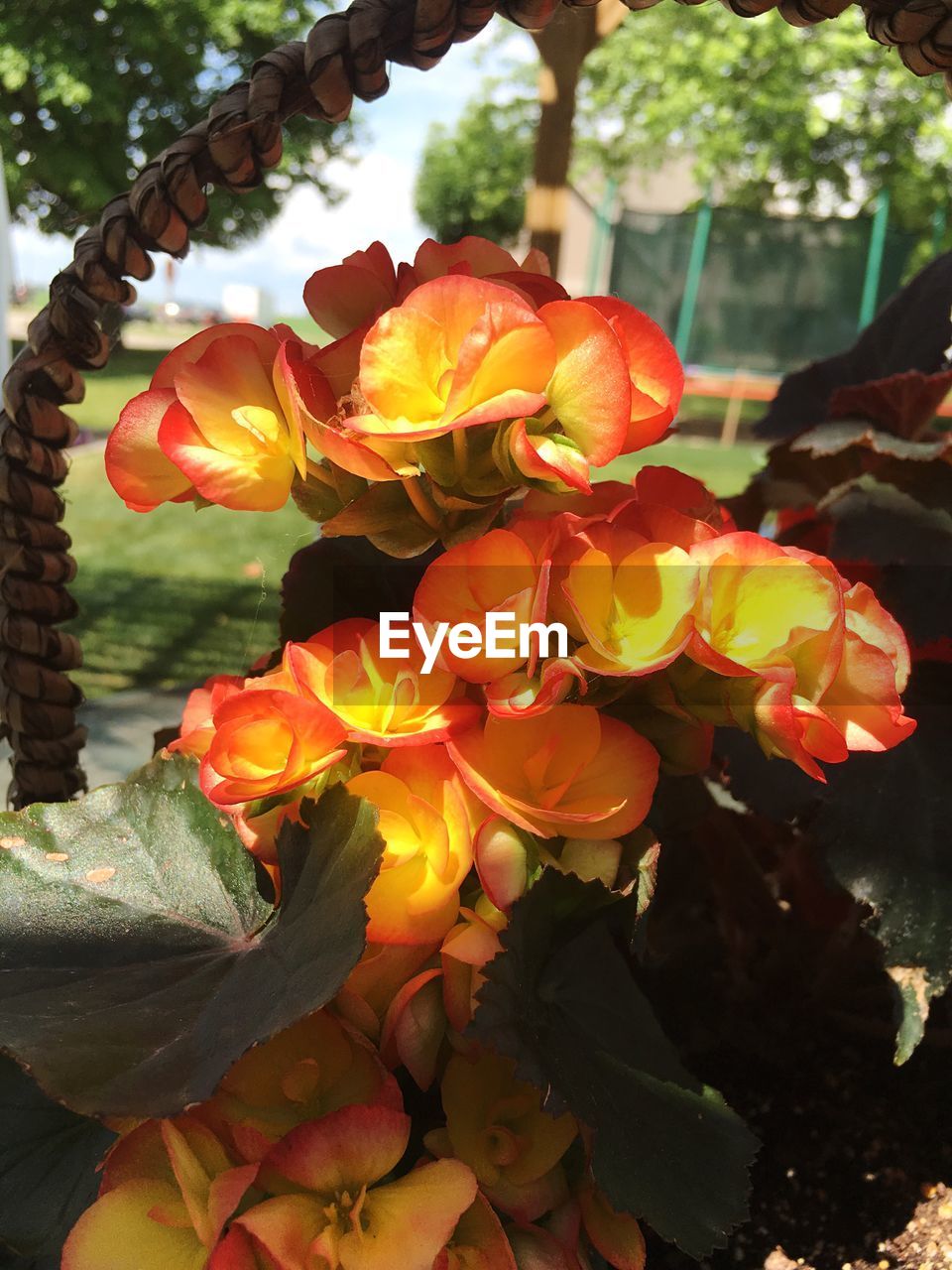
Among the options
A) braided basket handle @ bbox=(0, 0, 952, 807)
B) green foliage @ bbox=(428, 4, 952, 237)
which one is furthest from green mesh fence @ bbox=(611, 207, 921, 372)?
braided basket handle @ bbox=(0, 0, 952, 807)

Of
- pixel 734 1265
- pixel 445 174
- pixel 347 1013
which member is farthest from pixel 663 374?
pixel 445 174

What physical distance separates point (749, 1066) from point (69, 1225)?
33 centimetres

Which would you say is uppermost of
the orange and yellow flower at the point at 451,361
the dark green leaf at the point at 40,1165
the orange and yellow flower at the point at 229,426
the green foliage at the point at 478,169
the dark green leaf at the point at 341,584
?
the orange and yellow flower at the point at 451,361

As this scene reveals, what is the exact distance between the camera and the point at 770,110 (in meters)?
9.77

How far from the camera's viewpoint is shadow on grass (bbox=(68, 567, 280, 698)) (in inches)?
52.4

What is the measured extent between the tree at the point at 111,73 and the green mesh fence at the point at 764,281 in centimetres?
347

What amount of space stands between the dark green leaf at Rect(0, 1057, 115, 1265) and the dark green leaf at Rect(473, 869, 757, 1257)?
5.3 inches

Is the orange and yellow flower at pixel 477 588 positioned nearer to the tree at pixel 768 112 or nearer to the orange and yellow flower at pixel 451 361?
the orange and yellow flower at pixel 451 361

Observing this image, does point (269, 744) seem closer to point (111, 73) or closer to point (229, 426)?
point (229, 426)

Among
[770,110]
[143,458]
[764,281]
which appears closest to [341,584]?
[143,458]

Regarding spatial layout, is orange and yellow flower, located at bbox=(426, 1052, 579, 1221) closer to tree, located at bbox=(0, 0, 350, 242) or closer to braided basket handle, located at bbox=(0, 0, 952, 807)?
braided basket handle, located at bbox=(0, 0, 952, 807)

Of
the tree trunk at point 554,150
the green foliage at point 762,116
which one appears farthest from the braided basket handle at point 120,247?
the green foliage at point 762,116

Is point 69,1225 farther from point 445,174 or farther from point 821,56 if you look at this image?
point 445,174

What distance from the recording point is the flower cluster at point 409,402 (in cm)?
27
